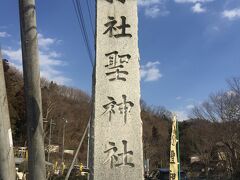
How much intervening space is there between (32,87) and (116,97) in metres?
1.36

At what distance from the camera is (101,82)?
5.57 m

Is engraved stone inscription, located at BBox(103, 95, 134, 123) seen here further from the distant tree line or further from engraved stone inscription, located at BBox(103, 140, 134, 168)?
the distant tree line

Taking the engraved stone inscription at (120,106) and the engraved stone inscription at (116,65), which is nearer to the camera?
the engraved stone inscription at (120,106)

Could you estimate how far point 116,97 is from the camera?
5535mm

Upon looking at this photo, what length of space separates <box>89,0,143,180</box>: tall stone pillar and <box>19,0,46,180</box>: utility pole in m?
0.96

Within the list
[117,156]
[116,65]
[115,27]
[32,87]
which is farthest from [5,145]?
[115,27]

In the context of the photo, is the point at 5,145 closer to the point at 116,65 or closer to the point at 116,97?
the point at 116,97

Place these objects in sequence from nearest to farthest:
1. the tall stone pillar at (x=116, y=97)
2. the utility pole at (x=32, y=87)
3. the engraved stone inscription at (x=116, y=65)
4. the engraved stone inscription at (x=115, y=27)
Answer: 1. the tall stone pillar at (x=116, y=97)
2. the engraved stone inscription at (x=116, y=65)
3. the engraved stone inscription at (x=115, y=27)
4. the utility pole at (x=32, y=87)

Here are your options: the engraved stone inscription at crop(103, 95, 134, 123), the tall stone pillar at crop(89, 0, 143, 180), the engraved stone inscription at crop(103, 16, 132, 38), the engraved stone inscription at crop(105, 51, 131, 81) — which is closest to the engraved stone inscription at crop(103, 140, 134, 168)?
the tall stone pillar at crop(89, 0, 143, 180)

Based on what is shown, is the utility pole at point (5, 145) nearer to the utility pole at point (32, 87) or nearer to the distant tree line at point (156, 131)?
the utility pole at point (32, 87)

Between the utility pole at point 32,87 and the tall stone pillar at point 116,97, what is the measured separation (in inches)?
37.6

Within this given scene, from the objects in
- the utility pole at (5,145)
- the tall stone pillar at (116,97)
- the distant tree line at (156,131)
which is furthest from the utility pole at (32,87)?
the distant tree line at (156,131)

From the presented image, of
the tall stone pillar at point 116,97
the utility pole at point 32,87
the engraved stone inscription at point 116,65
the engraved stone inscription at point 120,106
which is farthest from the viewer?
the utility pole at point 32,87

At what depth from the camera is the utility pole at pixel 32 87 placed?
235 inches
